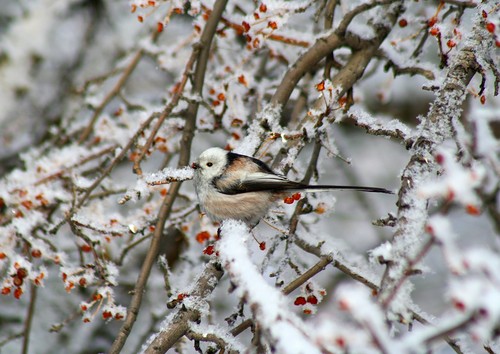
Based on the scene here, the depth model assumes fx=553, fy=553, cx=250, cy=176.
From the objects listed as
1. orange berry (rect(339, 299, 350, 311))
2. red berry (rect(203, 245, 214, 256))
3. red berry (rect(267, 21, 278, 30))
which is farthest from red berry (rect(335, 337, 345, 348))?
red berry (rect(267, 21, 278, 30))

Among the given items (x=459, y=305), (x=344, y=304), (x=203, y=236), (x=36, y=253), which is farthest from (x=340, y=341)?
(x=36, y=253)

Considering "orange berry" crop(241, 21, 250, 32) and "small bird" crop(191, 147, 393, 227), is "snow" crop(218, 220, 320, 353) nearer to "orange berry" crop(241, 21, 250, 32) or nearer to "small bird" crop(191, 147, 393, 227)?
"small bird" crop(191, 147, 393, 227)

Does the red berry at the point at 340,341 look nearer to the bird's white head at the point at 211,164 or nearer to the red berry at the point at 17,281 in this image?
the bird's white head at the point at 211,164

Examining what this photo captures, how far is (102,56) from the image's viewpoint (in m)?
5.90

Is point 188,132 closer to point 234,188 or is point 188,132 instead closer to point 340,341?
point 234,188

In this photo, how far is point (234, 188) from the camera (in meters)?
3.10

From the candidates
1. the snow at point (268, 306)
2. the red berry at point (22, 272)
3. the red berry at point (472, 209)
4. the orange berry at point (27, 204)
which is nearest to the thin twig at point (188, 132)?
the red berry at point (22, 272)

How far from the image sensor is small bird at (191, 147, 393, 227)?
9.80 feet

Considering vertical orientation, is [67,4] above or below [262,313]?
above

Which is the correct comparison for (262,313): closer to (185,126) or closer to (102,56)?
(185,126)

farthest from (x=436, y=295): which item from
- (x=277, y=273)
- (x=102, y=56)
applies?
(x=102, y=56)

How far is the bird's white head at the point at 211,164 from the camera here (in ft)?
10.3

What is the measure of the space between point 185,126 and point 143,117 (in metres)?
0.37

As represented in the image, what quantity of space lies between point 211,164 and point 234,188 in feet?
0.65
